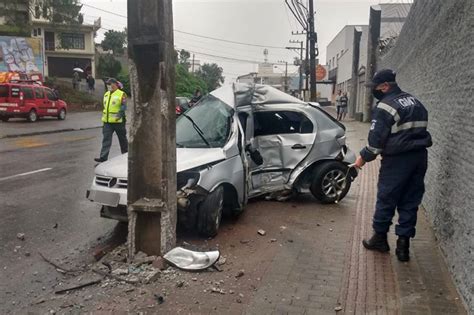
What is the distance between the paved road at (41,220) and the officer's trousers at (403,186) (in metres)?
3.40

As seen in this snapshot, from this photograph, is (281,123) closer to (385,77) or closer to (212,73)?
(385,77)

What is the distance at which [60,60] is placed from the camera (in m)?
56.9

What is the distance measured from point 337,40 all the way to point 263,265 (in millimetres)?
60015

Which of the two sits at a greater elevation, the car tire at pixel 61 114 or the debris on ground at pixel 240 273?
the car tire at pixel 61 114

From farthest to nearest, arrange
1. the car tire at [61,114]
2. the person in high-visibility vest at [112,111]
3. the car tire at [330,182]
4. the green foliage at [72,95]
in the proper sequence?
1. the green foliage at [72,95]
2. the car tire at [61,114]
3. the person in high-visibility vest at [112,111]
4. the car tire at [330,182]

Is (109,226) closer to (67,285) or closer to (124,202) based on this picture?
(124,202)

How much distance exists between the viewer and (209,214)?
546cm

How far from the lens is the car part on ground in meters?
4.68

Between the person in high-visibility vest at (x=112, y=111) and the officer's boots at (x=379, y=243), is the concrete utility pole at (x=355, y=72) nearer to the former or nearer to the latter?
the person in high-visibility vest at (x=112, y=111)

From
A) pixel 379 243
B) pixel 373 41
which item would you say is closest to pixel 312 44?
pixel 373 41

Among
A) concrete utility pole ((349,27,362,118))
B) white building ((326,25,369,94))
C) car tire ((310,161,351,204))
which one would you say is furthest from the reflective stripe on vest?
concrete utility pole ((349,27,362,118))

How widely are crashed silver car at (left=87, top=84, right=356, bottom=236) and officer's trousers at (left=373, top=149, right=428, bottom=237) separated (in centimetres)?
189

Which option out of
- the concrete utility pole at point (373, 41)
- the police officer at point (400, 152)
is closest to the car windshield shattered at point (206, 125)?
the police officer at point (400, 152)

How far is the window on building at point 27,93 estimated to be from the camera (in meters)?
23.2
